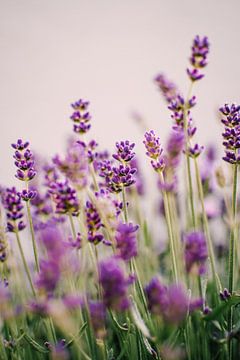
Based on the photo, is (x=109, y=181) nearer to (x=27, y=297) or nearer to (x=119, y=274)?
(x=119, y=274)

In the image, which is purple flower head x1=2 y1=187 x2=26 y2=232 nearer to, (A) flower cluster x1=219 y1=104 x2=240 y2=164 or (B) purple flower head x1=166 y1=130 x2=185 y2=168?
(B) purple flower head x1=166 y1=130 x2=185 y2=168

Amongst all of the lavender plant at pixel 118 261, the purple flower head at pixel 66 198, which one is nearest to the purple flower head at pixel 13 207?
the lavender plant at pixel 118 261

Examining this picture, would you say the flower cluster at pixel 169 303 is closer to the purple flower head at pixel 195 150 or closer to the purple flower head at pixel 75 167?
the purple flower head at pixel 75 167

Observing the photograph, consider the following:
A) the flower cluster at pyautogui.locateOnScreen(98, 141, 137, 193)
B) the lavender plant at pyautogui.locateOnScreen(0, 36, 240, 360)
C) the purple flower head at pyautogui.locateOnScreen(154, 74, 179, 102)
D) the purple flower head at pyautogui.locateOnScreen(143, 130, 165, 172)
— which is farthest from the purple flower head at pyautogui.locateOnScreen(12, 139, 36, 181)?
the purple flower head at pyautogui.locateOnScreen(154, 74, 179, 102)

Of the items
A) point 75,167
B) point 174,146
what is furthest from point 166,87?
point 75,167

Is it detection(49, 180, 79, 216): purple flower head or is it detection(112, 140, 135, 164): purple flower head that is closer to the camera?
detection(49, 180, 79, 216): purple flower head

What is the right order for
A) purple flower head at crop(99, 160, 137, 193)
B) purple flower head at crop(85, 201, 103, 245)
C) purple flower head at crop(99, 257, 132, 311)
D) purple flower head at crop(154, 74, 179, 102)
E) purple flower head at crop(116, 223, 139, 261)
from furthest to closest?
purple flower head at crop(154, 74, 179, 102) < purple flower head at crop(99, 160, 137, 193) < purple flower head at crop(85, 201, 103, 245) < purple flower head at crop(116, 223, 139, 261) < purple flower head at crop(99, 257, 132, 311)

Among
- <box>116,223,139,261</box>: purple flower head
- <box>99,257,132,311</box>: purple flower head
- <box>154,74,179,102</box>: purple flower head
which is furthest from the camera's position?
<box>154,74,179,102</box>: purple flower head
